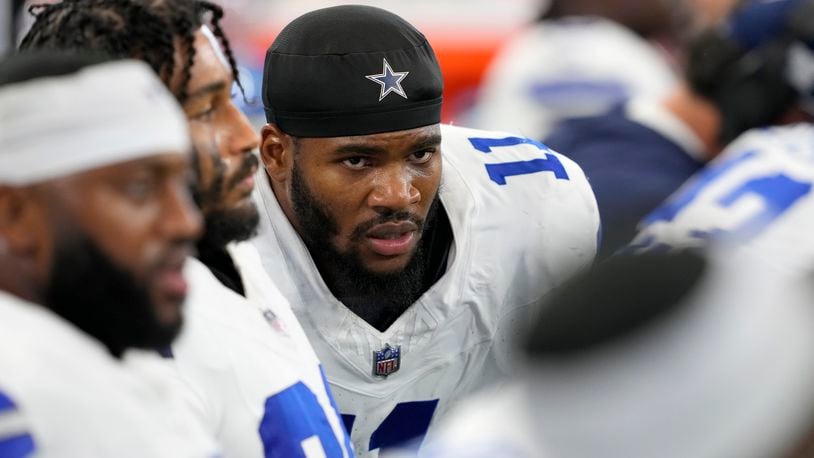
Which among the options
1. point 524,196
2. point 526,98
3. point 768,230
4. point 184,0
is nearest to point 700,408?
point 768,230

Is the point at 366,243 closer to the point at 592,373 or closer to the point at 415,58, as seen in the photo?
the point at 415,58

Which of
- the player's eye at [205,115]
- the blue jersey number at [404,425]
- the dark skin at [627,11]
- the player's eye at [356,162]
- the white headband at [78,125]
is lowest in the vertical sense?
the dark skin at [627,11]

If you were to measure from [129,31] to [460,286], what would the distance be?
43.9 inches

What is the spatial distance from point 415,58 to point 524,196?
0.42m

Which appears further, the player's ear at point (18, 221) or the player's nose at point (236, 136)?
the player's nose at point (236, 136)

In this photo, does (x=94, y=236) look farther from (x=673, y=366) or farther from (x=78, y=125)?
(x=673, y=366)

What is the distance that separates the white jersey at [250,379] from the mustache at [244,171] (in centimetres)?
14

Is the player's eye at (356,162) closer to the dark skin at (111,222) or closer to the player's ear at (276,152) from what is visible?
the player's ear at (276,152)

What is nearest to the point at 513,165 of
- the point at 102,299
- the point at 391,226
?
the point at 391,226

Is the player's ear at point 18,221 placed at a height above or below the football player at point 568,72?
above

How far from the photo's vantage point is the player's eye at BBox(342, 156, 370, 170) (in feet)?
9.74

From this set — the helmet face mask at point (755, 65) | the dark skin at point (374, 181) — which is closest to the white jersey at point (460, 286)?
the dark skin at point (374, 181)

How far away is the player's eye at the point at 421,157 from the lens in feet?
9.85

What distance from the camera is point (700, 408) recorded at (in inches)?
40.9
